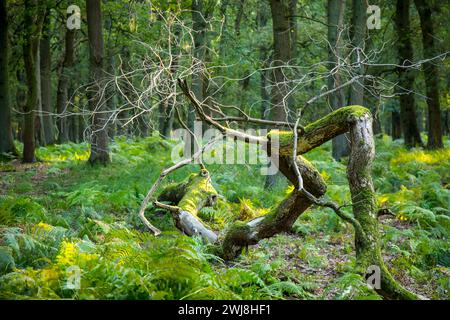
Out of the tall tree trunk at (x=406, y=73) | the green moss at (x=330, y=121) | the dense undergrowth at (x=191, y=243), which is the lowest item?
the dense undergrowth at (x=191, y=243)

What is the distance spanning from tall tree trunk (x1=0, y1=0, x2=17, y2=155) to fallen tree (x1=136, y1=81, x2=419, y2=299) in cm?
1054

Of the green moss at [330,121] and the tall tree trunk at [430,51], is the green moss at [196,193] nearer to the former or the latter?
the green moss at [330,121]

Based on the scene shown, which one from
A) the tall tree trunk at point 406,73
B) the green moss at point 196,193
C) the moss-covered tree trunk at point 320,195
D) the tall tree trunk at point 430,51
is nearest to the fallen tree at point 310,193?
the moss-covered tree trunk at point 320,195

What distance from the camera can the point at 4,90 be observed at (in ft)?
55.1

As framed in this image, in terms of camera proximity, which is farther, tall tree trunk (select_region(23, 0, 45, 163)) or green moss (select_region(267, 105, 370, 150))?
tall tree trunk (select_region(23, 0, 45, 163))

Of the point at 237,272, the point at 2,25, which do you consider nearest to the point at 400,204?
the point at 237,272

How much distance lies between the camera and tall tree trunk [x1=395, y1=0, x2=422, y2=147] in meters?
16.2

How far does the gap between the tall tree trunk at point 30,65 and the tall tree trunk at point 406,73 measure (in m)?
10.9

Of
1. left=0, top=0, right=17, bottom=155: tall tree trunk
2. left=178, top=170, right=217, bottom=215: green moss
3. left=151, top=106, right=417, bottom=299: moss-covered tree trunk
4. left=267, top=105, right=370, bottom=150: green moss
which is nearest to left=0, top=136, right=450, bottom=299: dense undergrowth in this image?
left=178, top=170, right=217, bottom=215: green moss

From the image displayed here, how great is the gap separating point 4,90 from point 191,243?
12.7 meters

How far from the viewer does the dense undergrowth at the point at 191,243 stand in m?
5.13

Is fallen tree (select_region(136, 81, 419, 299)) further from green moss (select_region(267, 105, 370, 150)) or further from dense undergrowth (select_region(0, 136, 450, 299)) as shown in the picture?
dense undergrowth (select_region(0, 136, 450, 299))

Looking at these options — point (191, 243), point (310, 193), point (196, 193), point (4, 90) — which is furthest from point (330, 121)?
point (4, 90)

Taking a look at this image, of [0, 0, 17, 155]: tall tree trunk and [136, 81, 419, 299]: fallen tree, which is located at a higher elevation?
[0, 0, 17, 155]: tall tree trunk
